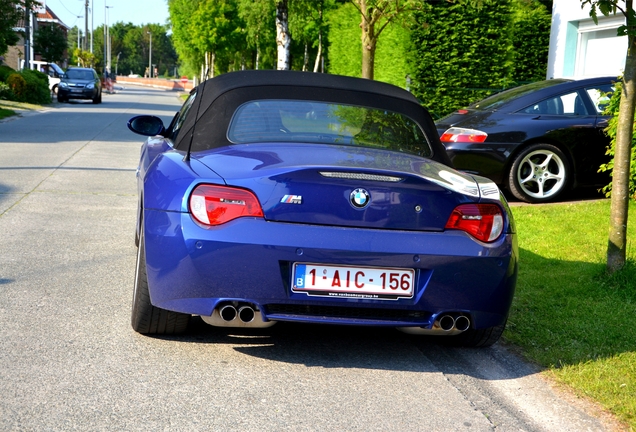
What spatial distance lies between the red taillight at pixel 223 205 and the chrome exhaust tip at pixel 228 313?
0.42m

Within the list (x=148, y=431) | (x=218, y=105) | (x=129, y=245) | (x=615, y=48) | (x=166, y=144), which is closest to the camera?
(x=148, y=431)

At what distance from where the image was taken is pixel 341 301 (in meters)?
4.25

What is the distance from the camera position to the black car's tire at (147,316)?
15.2ft

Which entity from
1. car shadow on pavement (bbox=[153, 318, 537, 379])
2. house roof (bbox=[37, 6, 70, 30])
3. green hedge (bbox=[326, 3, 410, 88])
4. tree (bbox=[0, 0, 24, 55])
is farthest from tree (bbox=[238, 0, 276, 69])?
house roof (bbox=[37, 6, 70, 30])

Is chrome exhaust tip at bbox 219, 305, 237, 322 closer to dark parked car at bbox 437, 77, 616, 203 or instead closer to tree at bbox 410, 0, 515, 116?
dark parked car at bbox 437, 77, 616, 203

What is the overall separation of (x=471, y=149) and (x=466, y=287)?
5798 mm

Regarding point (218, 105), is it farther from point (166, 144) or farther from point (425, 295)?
point (425, 295)

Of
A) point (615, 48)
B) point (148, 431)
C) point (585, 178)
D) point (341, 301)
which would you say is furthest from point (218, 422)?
point (615, 48)

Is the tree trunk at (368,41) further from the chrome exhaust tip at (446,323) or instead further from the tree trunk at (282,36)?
the chrome exhaust tip at (446,323)

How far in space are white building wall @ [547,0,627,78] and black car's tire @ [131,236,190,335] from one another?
1572cm

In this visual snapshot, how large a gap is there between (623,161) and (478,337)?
6.42 feet

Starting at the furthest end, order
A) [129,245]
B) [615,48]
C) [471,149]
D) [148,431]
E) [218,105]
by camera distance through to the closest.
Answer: [615,48] < [471,149] < [129,245] < [218,105] < [148,431]

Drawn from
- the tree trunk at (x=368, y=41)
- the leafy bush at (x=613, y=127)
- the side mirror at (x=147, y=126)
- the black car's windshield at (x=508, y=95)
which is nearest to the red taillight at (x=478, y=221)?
the side mirror at (x=147, y=126)

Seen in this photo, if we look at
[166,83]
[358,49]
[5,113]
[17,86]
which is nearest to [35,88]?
[17,86]
